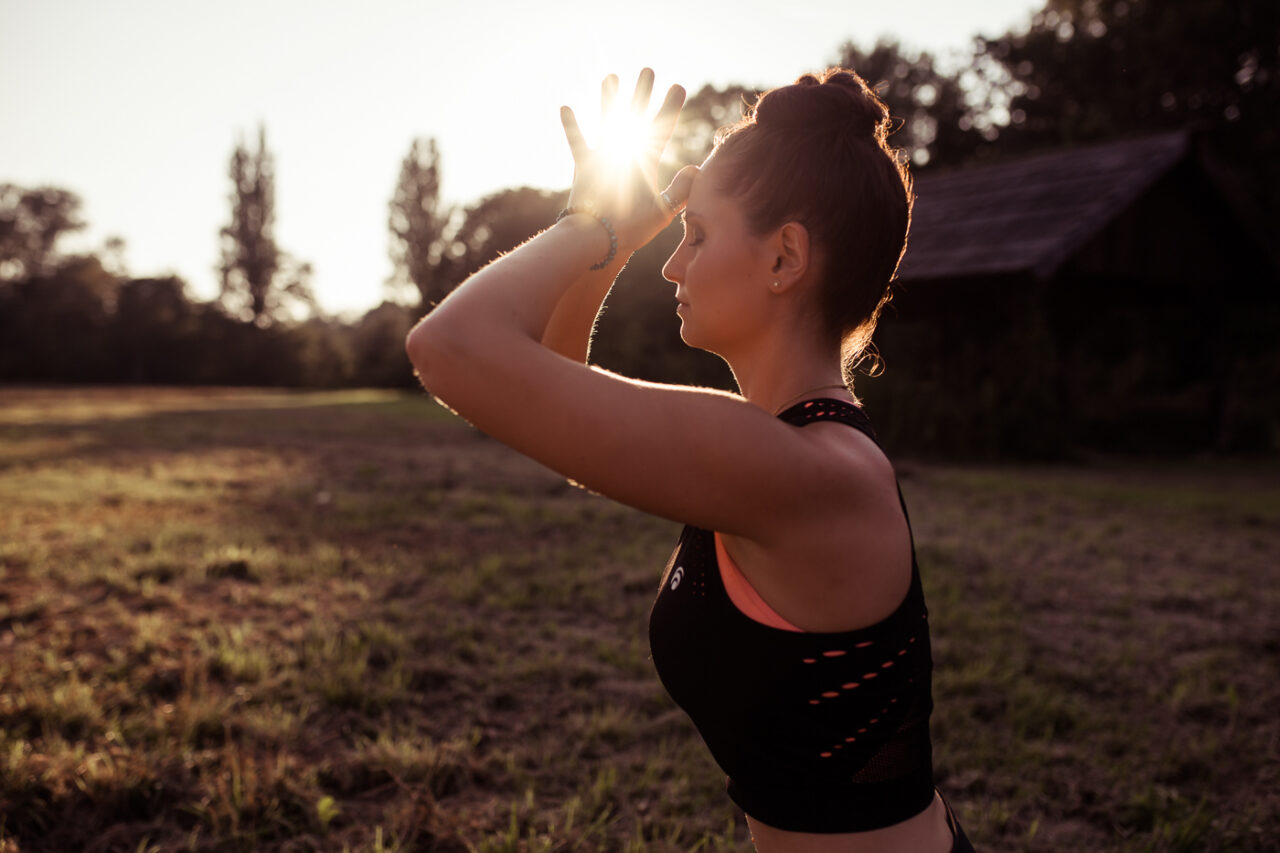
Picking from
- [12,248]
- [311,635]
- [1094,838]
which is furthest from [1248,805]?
[12,248]

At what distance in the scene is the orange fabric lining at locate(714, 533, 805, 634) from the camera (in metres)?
1.13

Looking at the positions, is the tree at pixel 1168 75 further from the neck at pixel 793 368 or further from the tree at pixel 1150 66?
the neck at pixel 793 368

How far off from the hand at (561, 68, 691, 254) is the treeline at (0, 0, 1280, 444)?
164 inches

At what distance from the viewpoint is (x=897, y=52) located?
4472 centimetres

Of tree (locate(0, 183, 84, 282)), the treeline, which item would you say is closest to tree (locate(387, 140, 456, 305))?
the treeline

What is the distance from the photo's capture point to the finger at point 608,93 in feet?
4.23

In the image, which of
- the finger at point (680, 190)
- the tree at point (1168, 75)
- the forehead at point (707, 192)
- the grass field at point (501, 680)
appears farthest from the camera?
the tree at point (1168, 75)

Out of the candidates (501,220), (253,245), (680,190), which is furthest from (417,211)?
(680,190)

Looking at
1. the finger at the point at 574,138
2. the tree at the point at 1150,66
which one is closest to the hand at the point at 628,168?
the finger at the point at 574,138

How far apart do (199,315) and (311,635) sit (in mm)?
51529

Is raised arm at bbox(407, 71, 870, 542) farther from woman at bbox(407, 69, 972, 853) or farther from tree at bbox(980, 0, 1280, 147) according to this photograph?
tree at bbox(980, 0, 1280, 147)

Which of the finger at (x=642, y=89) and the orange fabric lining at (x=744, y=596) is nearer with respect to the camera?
the orange fabric lining at (x=744, y=596)

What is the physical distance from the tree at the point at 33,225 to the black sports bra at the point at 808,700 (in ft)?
211

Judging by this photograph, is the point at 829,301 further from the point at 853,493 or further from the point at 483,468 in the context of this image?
the point at 483,468
